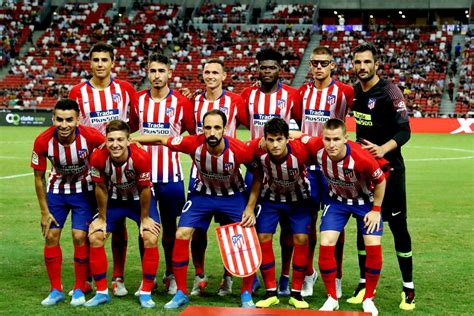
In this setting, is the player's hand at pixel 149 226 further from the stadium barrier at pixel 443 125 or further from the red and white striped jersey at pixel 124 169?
the stadium barrier at pixel 443 125

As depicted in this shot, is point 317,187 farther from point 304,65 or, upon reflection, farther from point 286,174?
point 304,65

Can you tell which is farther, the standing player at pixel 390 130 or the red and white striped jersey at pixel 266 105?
the red and white striped jersey at pixel 266 105

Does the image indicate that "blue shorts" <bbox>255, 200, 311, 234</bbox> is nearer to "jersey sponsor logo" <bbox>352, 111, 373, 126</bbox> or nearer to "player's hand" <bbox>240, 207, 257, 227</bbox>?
"player's hand" <bbox>240, 207, 257, 227</bbox>

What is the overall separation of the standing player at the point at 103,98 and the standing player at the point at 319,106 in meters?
1.84

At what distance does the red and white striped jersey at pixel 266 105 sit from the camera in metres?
7.36

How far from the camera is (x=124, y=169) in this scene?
6578mm

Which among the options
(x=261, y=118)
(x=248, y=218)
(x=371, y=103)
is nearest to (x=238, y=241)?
(x=248, y=218)

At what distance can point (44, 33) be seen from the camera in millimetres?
49750

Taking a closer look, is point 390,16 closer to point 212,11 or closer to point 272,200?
point 212,11

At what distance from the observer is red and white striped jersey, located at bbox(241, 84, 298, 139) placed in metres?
7.36

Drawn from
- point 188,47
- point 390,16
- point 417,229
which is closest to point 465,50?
point 390,16

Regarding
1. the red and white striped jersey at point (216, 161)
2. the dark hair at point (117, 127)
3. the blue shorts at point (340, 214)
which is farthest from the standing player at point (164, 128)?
the blue shorts at point (340, 214)

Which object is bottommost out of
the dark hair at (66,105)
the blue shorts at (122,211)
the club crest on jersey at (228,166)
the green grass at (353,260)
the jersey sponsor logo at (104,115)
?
the green grass at (353,260)

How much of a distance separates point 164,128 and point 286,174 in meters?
1.46
